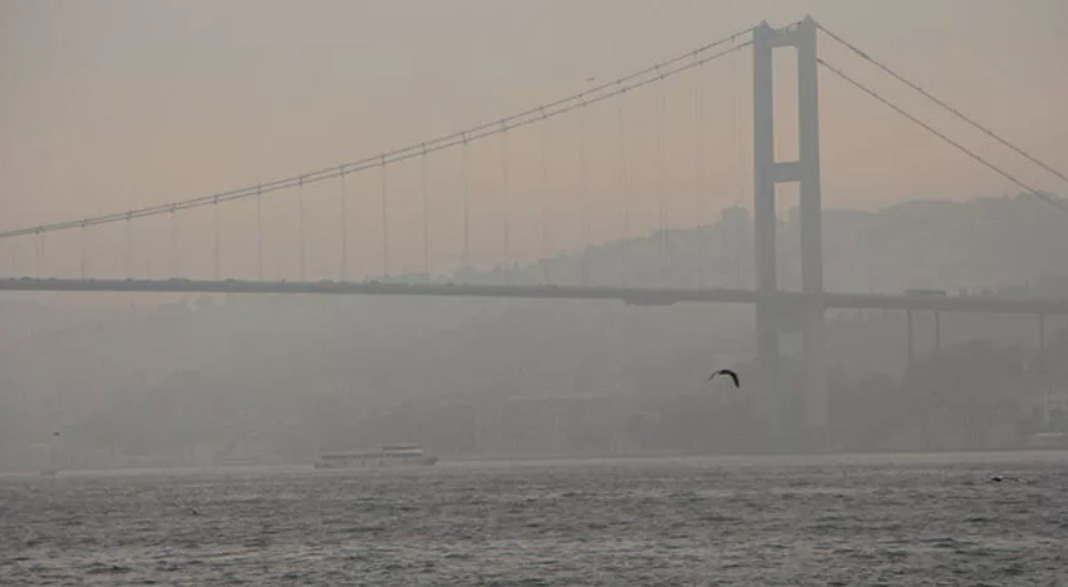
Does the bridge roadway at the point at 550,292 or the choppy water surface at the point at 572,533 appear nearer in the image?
the choppy water surface at the point at 572,533

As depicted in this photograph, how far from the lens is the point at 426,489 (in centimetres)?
9688

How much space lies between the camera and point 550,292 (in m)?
106

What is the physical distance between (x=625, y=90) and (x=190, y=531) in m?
69.5

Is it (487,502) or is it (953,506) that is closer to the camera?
(953,506)

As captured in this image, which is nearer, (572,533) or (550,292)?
(572,533)

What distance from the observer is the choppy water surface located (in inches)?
1817

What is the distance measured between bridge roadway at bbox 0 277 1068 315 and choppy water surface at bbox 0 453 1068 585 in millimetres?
8287

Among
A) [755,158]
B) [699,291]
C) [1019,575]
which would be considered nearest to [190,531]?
[1019,575]

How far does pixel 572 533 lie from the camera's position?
5841 cm

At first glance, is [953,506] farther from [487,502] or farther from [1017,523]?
[487,502]

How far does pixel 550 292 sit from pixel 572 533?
48.4 metres

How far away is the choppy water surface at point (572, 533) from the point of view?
46156 mm

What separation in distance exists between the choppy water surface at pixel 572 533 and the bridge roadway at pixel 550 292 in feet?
27.2

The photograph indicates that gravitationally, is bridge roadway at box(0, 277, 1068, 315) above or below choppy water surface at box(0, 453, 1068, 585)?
above
